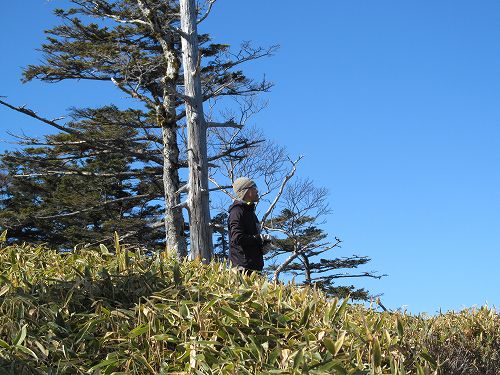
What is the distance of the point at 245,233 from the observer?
23.4 feet

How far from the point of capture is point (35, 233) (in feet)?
90.3

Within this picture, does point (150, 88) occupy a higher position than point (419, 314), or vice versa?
point (150, 88)

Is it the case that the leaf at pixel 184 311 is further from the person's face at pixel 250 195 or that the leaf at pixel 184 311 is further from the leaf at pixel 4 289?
the person's face at pixel 250 195

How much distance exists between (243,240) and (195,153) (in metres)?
4.49

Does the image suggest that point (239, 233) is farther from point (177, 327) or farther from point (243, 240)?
point (177, 327)

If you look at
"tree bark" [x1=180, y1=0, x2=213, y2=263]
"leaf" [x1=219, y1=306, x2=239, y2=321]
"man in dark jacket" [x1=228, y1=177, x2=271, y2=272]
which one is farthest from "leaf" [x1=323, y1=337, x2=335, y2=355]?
"tree bark" [x1=180, y1=0, x2=213, y2=263]

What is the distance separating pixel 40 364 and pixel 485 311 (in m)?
3.72

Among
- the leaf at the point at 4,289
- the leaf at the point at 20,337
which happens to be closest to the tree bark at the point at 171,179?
the leaf at the point at 4,289

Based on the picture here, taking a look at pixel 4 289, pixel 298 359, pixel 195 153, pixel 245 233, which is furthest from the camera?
pixel 195 153

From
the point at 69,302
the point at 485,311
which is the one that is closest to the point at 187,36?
the point at 485,311

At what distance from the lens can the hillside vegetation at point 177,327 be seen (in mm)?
2730

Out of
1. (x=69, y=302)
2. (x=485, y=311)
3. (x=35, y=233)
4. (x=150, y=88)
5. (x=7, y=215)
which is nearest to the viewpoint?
(x=69, y=302)

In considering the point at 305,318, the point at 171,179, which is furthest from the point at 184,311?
the point at 171,179

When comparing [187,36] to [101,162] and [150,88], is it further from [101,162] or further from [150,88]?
[101,162]
